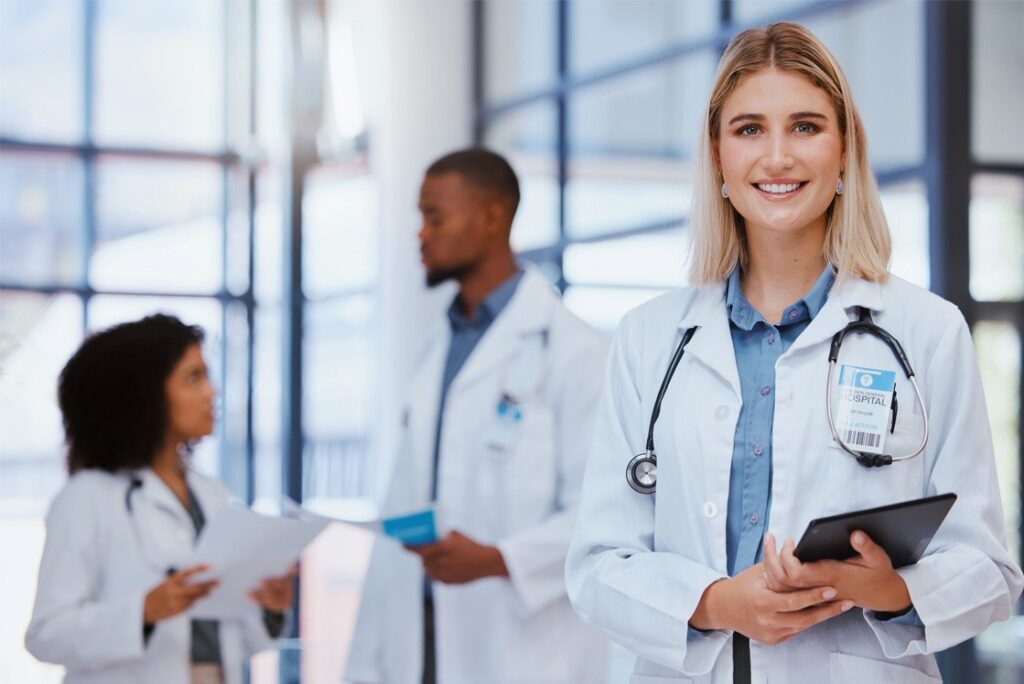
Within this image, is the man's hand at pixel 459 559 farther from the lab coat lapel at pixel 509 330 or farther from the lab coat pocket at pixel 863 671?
the lab coat pocket at pixel 863 671

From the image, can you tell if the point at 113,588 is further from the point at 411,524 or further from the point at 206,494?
the point at 411,524

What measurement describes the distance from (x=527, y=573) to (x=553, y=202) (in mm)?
3763

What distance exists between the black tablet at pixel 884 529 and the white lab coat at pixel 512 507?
5.15 feet

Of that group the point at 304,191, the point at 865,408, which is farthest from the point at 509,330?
the point at 304,191

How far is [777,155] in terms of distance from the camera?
1.68 meters

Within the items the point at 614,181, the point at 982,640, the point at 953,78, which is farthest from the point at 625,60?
Result: the point at 982,640

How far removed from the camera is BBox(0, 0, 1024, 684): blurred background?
20.1 ft

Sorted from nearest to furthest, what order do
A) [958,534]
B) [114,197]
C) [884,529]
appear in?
[884,529], [958,534], [114,197]

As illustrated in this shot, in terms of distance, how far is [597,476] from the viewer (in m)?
1.79

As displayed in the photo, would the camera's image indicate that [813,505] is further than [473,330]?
No

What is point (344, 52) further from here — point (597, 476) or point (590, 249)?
point (597, 476)

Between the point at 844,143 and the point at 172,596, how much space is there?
167 cm

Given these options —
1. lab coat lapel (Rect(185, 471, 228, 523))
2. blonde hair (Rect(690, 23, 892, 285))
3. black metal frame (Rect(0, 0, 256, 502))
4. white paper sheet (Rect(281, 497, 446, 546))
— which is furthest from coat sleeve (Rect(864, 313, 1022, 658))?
black metal frame (Rect(0, 0, 256, 502))

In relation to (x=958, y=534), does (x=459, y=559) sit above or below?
below
